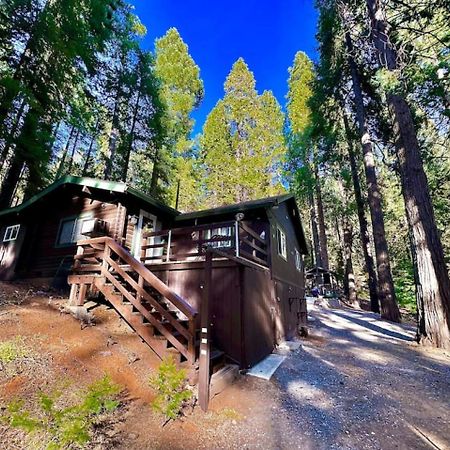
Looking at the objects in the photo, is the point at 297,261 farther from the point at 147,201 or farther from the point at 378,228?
the point at 147,201

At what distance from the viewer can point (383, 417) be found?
3.88 metres

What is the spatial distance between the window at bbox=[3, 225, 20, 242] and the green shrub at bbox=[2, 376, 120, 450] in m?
10.6

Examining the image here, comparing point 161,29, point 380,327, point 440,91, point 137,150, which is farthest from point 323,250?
point 161,29

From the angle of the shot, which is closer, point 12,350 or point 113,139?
point 12,350

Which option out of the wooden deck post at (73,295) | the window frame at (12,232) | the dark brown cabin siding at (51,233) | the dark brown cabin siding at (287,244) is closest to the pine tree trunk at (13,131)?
the dark brown cabin siding at (51,233)

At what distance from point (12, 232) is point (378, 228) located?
54.1 ft

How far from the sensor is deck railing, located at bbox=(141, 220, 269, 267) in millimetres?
6863

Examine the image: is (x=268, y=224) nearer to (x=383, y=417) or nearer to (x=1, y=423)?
(x=383, y=417)

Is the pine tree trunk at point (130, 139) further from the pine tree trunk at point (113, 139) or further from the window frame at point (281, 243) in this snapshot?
the window frame at point (281, 243)

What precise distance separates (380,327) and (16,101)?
58.2ft

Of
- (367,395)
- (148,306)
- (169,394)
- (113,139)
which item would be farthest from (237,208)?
(113,139)

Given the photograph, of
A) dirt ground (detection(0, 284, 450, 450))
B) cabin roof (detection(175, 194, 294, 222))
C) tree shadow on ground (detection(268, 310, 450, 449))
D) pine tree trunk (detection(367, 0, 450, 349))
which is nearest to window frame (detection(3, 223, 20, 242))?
dirt ground (detection(0, 284, 450, 450))

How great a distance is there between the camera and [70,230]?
9.87m

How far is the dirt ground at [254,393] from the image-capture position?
10.8ft
